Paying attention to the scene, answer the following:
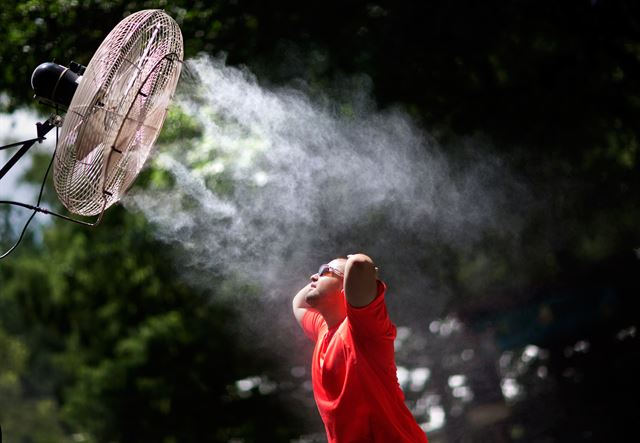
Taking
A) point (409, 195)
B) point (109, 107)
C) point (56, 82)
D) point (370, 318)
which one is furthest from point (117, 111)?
Answer: point (409, 195)

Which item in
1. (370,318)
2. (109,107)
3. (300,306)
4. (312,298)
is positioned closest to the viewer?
(109,107)

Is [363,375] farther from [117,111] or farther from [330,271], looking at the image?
[117,111]

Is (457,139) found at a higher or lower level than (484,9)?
lower

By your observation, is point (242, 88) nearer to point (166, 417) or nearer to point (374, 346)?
point (374, 346)

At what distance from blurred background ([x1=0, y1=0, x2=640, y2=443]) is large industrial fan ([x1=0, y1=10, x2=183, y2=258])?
2623 mm

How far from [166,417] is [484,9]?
23.1 ft

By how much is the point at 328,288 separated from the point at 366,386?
0.47 m

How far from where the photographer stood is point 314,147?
611 centimetres

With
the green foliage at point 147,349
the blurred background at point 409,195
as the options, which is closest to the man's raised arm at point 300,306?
the blurred background at point 409,195

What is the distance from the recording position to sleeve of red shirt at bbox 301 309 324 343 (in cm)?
364

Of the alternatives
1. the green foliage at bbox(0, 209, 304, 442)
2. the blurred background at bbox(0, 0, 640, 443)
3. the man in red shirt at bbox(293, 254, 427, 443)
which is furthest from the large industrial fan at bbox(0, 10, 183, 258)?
the green foliage at bbox(0, 209, 304, 442)

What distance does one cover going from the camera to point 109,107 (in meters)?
2.87

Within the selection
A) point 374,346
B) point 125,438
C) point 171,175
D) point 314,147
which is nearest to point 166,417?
point 125,438

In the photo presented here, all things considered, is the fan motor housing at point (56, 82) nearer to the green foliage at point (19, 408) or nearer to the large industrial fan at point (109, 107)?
the large industrial fan at point (109, 107)
